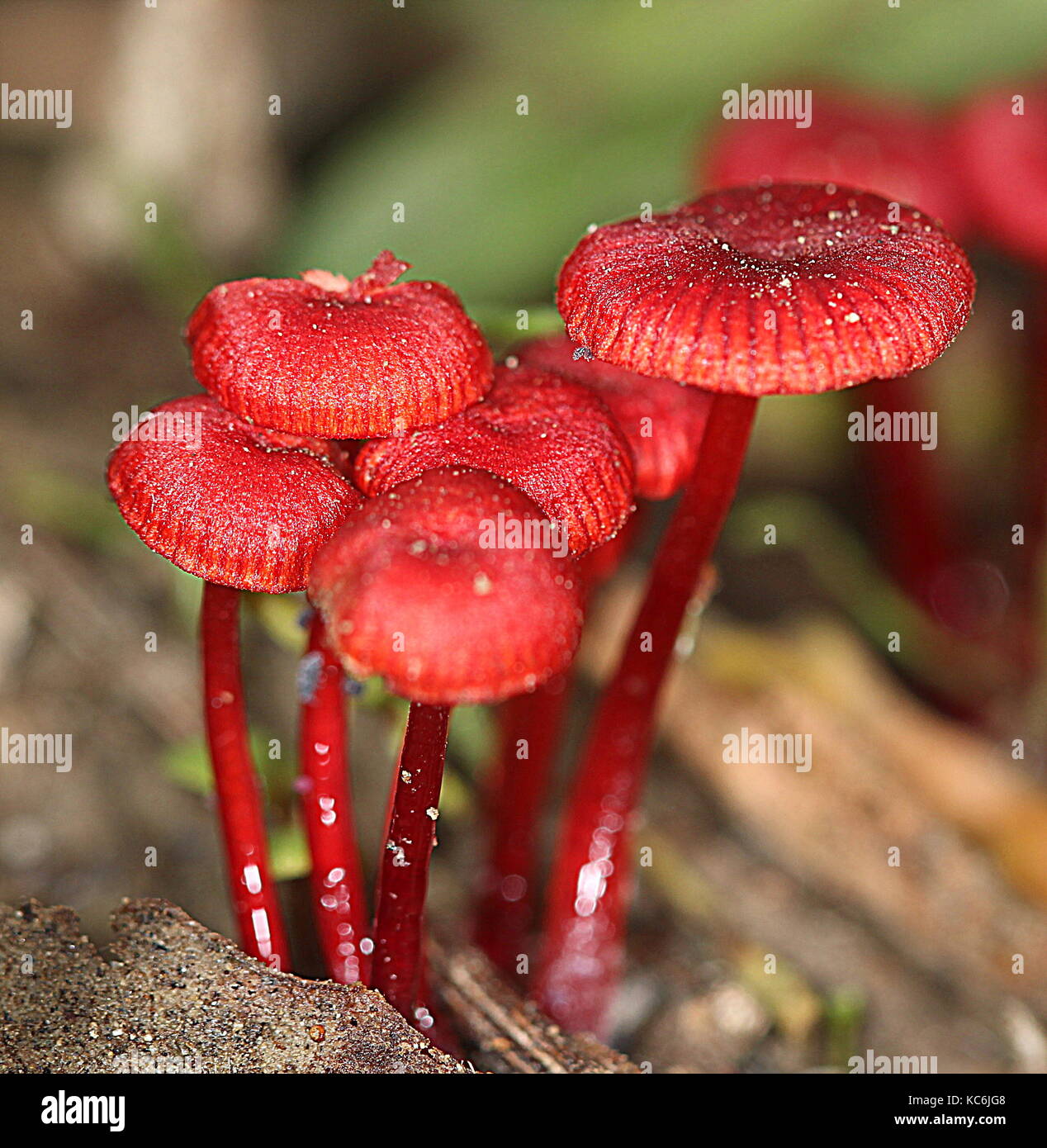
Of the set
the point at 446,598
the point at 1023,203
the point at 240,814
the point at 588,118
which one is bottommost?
the point at 240,814

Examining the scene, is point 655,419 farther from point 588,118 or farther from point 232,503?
point 588,118

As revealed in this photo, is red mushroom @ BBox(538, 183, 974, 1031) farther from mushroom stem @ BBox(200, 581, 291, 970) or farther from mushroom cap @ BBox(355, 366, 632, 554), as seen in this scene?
mushroom stem @ BBox(200, 581, 291, 970)

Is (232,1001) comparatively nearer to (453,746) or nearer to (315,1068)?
(315,1068)

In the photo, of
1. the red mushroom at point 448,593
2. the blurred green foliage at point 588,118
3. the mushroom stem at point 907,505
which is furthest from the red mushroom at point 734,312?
the blurred green foliage at point 588,118

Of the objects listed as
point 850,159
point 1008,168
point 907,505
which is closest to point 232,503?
point 850,159

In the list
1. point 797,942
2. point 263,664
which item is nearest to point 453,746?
point 263,664

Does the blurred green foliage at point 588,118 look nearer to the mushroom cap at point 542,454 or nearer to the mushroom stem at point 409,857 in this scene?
the mushroom cap at point 542,454
